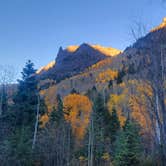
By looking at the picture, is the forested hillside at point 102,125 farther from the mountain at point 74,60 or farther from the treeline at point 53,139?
the mountain at point 74,60

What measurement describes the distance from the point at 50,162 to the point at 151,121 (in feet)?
49.4

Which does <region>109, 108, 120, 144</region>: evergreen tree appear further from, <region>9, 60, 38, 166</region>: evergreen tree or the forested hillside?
<region>9, 60, 38, 166</region>: evergreen tree

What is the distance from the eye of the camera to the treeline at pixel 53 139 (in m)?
17.0

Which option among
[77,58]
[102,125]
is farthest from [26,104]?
[77,58]

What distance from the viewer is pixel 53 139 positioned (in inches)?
785

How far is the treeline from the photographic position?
55.6 feet

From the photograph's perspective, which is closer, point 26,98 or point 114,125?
point 26,98

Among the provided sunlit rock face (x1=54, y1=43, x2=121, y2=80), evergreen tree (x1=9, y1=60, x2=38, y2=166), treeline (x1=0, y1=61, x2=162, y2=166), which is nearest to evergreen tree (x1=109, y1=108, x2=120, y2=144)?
treeline (x1=0, y1=61, x2=162, y2=166)

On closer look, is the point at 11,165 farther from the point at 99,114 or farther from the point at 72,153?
the point at 99,114

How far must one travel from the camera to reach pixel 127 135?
17281 millimetres

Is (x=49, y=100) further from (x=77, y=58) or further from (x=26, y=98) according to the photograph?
(x=77, y=58)

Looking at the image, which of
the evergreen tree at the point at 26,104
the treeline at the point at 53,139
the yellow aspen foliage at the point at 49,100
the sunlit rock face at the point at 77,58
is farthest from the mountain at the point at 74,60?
the evergreen tree at the point at 26,104

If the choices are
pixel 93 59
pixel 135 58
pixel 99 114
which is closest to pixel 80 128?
pixel 99 114

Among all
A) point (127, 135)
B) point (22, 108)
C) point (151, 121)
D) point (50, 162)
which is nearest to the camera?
point (151, 121)
